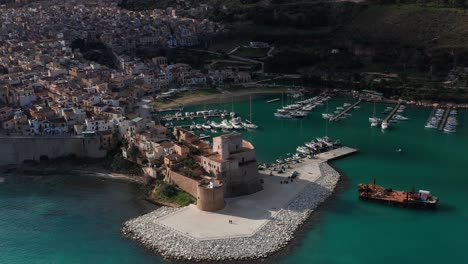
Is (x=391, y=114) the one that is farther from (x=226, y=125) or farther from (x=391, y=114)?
(x=226, y=125)

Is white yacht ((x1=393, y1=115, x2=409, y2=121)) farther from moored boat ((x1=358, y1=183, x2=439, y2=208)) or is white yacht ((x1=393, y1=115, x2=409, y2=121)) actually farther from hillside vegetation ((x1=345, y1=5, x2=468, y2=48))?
hillside vegetation ((x1=345, y1=5, x2=468, y2=48))

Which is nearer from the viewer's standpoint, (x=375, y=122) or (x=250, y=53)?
(x=375, y=122)

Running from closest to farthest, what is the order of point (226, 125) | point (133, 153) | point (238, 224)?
point (238, 224) → point (133, 153) → point (226, 125)

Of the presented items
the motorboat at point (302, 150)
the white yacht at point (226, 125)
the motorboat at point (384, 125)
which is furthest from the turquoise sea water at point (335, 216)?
the white yacht at point (226, 125)

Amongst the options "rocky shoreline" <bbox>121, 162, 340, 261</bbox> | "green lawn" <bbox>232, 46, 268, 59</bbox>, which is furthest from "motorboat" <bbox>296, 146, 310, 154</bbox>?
"green lawn" <bbox>232, 46, 268, 59</bbox>

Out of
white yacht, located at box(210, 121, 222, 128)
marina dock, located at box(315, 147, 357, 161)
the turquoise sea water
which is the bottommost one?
the turquoise sea water

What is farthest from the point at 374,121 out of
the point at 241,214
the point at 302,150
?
the point at 241,214

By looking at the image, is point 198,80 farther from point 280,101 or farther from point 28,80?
point 28,80

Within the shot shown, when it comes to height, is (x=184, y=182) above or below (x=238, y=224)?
above
